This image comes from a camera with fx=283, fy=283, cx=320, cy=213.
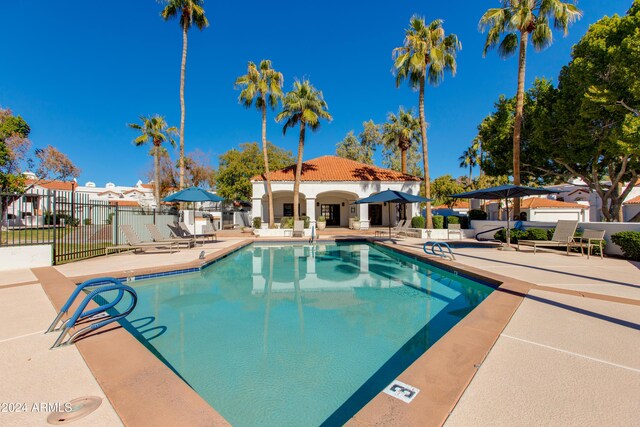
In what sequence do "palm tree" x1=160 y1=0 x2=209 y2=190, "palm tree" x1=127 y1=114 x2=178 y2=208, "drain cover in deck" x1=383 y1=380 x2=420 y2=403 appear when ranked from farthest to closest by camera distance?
1. "palm tree" x1=127 y1=114 x2=178 y2=208
2. "palm tree" x1=160 y1=0 x2=209 y2=190
3. "drain cover in deck" x1=383 y1=380 x2=420 y2=403

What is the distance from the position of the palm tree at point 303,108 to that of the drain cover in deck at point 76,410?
1781cm

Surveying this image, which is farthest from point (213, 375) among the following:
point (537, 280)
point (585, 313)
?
point (537, 280)

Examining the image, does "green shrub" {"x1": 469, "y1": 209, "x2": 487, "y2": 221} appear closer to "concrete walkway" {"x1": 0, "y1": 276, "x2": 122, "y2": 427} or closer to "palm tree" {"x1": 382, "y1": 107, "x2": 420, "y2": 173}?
"palm tree" {"x1": 382, "y1": 107, "x2": 420, "y2": 173}

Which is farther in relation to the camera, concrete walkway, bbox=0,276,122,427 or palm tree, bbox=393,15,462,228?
palm tree, bbox=393,15,462,228

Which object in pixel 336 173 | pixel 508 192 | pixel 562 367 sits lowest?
pixel 562 367

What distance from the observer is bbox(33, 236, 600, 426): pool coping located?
1974mm

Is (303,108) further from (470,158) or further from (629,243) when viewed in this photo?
(470,158)

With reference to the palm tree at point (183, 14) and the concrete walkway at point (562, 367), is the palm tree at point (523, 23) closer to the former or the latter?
the concrete walkway at point (562, 367)

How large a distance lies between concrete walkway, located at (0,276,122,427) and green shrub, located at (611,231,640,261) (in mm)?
13152

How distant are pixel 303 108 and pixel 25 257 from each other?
53.1 feet

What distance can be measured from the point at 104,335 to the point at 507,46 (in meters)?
21.8

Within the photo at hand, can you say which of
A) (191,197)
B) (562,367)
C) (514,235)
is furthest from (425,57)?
(562,367)

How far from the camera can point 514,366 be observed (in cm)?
270

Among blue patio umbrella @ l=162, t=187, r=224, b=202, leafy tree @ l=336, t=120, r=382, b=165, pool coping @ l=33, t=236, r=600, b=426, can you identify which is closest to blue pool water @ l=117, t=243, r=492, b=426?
pool coping @ l=33, t=236, r=600, b=426
